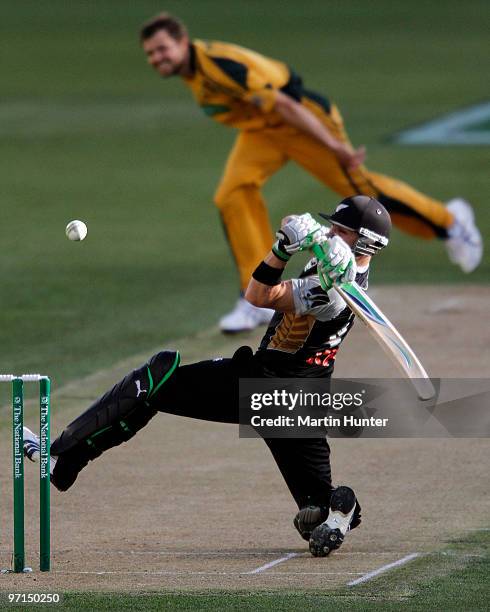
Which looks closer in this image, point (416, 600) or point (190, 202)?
point (416, 600)

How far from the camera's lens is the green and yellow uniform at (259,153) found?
12258 millimetres

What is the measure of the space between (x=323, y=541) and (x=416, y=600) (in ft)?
3.06

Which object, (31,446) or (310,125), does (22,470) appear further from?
(310,125)

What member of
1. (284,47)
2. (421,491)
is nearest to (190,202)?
(421,491)

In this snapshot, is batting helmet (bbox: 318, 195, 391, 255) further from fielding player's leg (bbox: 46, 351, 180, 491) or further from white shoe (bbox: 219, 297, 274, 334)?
white shoe (bbox: 219, 297, 274, 334)

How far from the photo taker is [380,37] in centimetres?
3459

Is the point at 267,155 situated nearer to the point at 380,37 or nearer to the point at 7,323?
the point at 7,323

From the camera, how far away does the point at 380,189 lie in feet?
41.5

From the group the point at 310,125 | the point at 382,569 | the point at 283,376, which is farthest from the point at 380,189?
the point at 382,569

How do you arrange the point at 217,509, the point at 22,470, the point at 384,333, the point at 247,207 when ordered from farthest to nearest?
the point at 247,207, the point at 217,509, the point at 384,333, the point at 22,470

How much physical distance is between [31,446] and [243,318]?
→ 5.37m

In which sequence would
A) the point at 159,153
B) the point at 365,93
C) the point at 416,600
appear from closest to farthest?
the point at 416,600 < the point at 159,153 < the point at 365,93

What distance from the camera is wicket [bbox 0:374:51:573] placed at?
252 inches

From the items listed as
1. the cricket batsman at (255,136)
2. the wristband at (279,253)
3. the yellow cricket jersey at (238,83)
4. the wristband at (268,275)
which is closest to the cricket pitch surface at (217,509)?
the wristband at (268,275)
